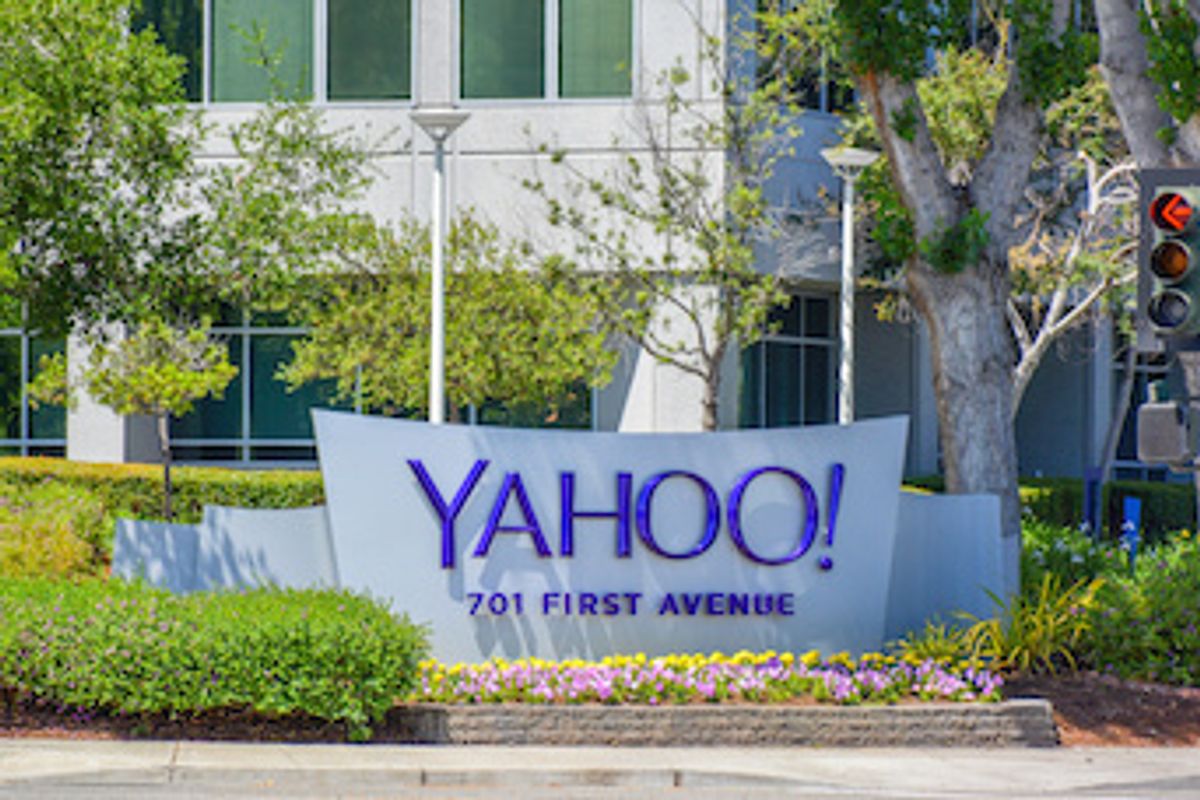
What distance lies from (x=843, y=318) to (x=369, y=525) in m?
9.08

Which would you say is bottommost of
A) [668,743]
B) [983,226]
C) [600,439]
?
[668,743]

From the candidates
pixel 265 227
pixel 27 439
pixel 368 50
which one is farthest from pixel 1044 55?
pixel 27 439

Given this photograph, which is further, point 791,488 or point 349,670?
point 791,488

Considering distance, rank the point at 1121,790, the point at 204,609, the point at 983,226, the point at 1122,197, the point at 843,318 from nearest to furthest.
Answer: the point at 1121,790 < the point at 204,609 < the point at 983,226 < the point at 843,318 < the point at 1122,197

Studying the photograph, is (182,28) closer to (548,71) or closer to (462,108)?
(462,108)

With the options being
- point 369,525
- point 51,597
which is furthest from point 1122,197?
point 51,597

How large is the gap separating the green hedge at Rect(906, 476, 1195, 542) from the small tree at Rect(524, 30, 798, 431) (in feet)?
15.5

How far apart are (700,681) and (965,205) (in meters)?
5.31

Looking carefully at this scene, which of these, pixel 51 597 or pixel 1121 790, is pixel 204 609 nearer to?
pixel 51 597

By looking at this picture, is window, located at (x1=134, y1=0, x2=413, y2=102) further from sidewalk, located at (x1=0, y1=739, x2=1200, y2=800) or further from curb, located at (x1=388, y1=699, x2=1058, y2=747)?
sidewalk, located at (x1=0, y1=739, x2=1200, y2=800)

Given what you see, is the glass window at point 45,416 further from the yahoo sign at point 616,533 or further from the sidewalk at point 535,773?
the sidewalk at point 535,773

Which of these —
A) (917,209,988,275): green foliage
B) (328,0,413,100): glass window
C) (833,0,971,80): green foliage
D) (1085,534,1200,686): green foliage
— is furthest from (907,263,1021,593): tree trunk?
(328,0,413,100): glass window

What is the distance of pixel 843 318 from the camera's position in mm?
22609

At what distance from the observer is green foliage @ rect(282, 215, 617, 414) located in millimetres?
23125
